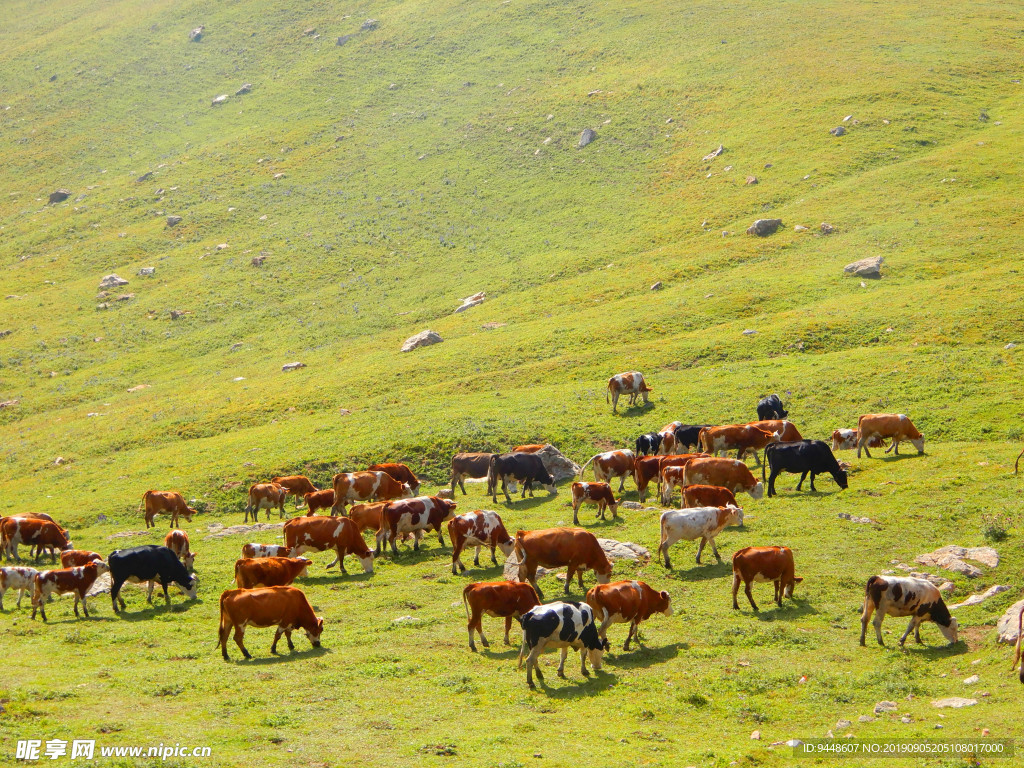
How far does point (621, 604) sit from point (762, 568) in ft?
12.4

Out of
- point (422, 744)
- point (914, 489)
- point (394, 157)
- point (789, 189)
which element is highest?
point (394, 157)

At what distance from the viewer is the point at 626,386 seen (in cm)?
4028

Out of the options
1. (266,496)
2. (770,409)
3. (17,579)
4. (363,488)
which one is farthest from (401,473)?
(770,409)

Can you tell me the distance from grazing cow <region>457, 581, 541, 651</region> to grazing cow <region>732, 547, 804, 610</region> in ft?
15.2

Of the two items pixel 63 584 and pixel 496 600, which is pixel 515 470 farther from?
pixel 63 584

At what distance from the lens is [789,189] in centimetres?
7150

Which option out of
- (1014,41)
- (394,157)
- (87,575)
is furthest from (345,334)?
(1014,41)

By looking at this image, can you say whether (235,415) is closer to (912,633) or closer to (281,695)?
(281,695)

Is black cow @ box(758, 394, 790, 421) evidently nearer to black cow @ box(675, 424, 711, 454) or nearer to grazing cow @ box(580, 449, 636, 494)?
black cow @ box(675, 424, 711, 454)

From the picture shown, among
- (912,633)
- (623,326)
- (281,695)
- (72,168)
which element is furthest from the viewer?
(72,168)

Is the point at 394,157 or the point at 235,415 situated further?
the point at 394,157

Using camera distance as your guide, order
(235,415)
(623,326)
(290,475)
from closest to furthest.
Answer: (290,475)
(235,415)
(623,326)

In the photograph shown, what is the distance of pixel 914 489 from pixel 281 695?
19.2m

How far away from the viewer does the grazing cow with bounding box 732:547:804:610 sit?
1941cm
